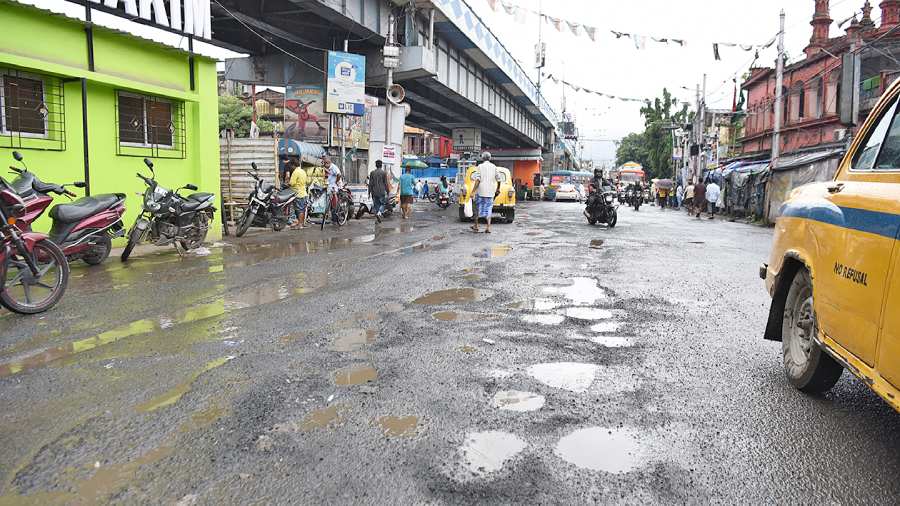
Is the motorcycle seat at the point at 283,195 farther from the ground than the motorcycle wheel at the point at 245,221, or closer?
farther from the ground

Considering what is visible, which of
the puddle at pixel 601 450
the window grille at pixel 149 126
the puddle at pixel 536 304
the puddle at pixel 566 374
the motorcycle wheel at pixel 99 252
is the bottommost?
the puddle at pixel 601 450

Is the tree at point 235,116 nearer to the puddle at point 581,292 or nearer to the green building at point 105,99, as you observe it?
the green building at point 105,99

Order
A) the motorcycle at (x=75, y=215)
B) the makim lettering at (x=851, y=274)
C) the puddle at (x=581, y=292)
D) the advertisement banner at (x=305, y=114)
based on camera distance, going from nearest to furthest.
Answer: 1. the makim lettering at (x=851, y=274)
2. the puddle at (x=581, y=292)
3. the motorcycle at (x=75, y=215)
4. the advertisement banner at (x=305, y=114)

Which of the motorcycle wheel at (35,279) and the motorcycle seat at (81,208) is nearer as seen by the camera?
the motorcycle wheel at (35,279)

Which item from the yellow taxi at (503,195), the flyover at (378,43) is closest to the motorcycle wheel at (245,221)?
the flyover at (378,43)

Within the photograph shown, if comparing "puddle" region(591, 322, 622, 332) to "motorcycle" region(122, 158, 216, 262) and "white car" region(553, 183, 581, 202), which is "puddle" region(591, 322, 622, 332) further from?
"white car" region(553, 183, 581, 202)

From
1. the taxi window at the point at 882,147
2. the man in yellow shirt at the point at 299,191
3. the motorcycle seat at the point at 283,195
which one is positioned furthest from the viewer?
the man in yellow shirt at the point at 299,191

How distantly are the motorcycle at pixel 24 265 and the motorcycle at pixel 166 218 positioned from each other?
3.30 metres

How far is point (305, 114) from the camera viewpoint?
29.4 metres

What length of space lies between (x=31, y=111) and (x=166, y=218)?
7.91 feet

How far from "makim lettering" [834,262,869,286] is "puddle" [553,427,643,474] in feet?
4.07

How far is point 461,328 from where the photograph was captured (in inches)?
210

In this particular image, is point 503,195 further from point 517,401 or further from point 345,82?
point 517,401

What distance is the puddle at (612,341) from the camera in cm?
490
